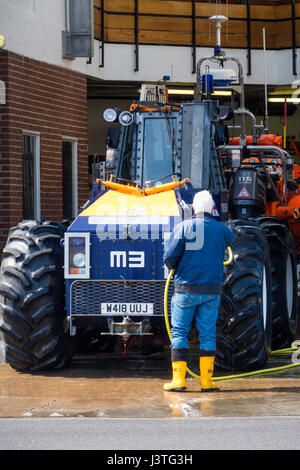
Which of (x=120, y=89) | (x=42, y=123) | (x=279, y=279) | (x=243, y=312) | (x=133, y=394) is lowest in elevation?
(x=133, y=394)

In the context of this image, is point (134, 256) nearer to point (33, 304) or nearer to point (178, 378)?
point (33, 304)

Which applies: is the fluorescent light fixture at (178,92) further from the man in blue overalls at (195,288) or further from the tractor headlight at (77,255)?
the man in blue overalls at (195,288)

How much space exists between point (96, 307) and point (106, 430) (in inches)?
120

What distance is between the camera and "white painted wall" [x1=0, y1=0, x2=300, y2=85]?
17.8 meters

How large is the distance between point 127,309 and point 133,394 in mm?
1168

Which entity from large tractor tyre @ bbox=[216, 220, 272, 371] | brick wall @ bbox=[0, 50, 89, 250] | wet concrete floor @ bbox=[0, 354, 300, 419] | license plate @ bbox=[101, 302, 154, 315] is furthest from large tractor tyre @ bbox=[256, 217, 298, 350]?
brick wall @ bbox=[0, 50, 89, 250]

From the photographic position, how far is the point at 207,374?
10.9 m

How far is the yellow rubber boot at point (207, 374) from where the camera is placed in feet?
35.7

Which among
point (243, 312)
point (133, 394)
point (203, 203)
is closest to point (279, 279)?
point (243, 312)

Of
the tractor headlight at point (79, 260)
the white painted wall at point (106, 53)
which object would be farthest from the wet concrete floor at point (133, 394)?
the white painted wall at point (106, 53)

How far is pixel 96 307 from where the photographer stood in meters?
11.6

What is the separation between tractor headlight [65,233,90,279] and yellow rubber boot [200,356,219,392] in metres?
1.56

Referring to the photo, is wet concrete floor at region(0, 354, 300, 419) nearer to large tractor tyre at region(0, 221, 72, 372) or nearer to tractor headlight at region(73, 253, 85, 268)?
large tractor tyre at region(0, 221, 72, 372)

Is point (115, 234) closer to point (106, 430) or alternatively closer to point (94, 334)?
point (94, 334)
